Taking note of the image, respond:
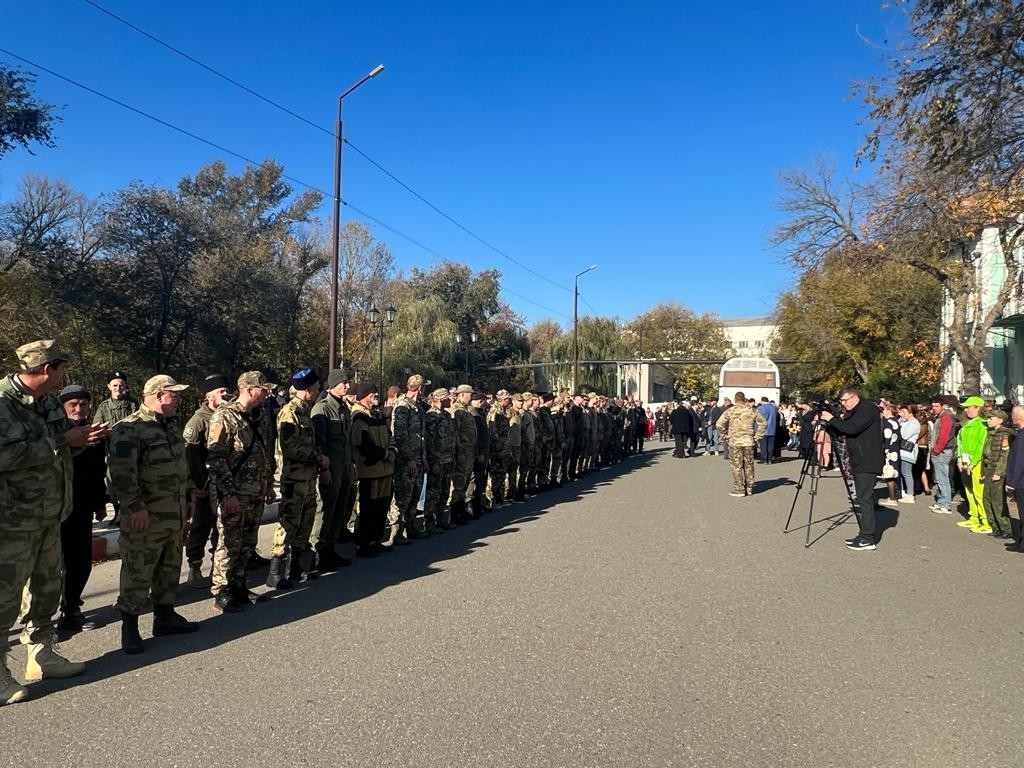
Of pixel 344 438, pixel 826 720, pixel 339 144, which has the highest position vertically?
pixel 339 144

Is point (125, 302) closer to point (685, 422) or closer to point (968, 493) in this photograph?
point (685, 422)

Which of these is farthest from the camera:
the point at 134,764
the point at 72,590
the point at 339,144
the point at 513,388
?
the point at 513,388

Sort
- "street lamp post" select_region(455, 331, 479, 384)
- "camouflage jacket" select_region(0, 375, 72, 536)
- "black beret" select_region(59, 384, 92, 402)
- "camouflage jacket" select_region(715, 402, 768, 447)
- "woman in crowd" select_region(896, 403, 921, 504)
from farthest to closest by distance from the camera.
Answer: "street lamp post" select_region(455, 331, 479, 384) → "camouflage jacket" select_region(715, 402, 768, 447) → "woman in crowd" select_region(896, 403, 921, 504) → "black beret" select_region(59, 384, 92, 402) → "camouflage jacket" select_region(0, 375, 72, 536)

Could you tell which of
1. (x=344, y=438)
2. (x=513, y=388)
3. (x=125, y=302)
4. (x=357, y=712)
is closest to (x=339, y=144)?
(x=125, y=302)

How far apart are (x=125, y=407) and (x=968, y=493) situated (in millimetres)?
11644

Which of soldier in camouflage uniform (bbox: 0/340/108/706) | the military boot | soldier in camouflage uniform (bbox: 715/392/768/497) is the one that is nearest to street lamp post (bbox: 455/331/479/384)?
soldier in camouflage uniform (bbox: 715/392/768/497)

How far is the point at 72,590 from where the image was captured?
5551 mm

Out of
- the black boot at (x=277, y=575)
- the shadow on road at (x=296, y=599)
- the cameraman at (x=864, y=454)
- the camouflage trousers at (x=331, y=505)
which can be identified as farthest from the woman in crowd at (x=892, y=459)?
the black boot at (x=277, y=575)

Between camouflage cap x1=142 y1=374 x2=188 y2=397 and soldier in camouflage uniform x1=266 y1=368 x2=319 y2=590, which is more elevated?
camouflage cap x1=142 y1=374 x2=188 y2=397

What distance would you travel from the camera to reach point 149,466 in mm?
5207

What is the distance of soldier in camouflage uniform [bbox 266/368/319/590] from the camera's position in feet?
21.5

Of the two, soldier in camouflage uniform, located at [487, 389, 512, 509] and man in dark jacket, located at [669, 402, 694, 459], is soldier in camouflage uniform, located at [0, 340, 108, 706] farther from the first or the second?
man in dark jacket, located at [669, 402, 694, 459]

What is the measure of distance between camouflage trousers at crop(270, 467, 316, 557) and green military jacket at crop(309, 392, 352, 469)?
0.57m

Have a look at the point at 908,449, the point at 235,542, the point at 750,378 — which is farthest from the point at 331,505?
the point at 750,378
